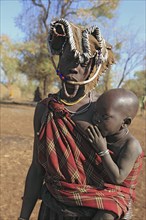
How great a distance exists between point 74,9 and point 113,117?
65.2ft

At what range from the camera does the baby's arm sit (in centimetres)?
129

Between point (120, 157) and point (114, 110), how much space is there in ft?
0.73

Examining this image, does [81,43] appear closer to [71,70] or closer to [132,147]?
[71,70]

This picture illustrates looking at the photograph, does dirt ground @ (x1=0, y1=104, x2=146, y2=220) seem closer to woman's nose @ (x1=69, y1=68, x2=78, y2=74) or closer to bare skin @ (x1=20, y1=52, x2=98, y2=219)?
bare skin @ (x1=20, y1=52, x2=98, y2=219)

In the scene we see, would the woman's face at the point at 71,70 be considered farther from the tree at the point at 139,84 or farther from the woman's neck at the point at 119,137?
the tree at the point at 139,84

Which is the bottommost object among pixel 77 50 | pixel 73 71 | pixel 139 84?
pixel 139 84

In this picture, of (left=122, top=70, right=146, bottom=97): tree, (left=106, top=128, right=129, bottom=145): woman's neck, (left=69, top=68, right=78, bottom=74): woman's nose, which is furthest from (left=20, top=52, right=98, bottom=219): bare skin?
(left=122, top=70, right=146, bottom=97): tree

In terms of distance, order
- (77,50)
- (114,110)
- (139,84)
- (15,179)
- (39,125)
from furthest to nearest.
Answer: (139,84), (15,179), (39,125), (77,50), (114,110)

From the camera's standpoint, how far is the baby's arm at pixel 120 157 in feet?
4.22

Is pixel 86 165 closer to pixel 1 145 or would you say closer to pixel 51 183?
pixel 51 183

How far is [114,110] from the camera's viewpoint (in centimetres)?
128

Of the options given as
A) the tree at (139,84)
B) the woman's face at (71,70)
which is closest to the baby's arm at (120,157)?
the woman's face at (71,70)

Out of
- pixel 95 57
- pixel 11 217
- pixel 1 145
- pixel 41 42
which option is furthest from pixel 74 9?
pixel 95 57

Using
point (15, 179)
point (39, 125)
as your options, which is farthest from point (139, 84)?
point (39, 125)
